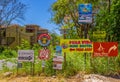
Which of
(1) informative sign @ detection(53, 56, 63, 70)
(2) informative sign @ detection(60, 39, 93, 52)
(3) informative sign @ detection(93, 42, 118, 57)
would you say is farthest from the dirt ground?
(3) informative sign @ detection(93, 42, 118, 57)

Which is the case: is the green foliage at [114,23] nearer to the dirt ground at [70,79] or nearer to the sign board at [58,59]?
the sign board at [58,59]

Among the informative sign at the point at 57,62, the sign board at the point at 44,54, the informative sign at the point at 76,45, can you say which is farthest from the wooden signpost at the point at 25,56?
the informative sign at the point at 76,45

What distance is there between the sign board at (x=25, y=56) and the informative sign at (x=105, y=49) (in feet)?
9.22

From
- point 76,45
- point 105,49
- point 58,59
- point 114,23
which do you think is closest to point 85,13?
point 76,45

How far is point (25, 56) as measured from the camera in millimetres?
15188

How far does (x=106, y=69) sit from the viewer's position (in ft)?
49.0

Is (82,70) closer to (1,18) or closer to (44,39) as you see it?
(44,39)

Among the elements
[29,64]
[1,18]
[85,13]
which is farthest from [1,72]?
[1,18]

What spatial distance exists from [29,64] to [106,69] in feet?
11.3

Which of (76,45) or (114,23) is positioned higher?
(114,23)

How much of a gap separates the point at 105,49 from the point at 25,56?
11.8 ft

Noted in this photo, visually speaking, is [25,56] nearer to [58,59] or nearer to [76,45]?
[58,59]

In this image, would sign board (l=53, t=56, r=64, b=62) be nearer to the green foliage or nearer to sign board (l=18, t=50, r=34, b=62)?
sign board (l=18, t=50, r=34, b=62)

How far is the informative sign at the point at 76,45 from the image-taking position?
49.7 ft
